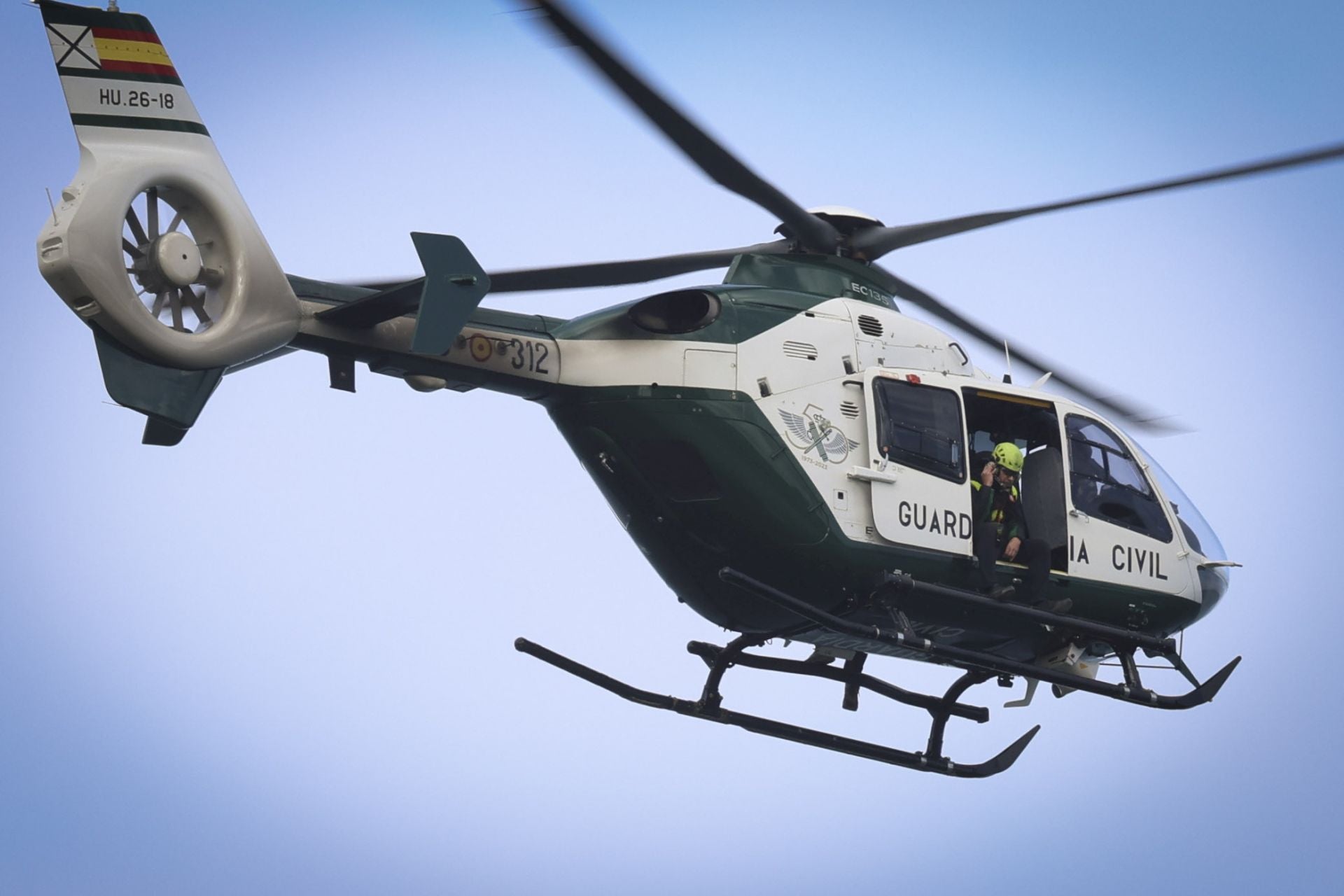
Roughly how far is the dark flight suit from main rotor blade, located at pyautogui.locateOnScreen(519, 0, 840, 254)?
2.38 meters

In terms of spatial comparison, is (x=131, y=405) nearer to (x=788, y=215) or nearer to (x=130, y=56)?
(x=130, y=56)

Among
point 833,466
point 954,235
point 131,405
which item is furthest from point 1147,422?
point 131,405

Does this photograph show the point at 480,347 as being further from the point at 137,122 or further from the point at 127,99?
the point at 127,99

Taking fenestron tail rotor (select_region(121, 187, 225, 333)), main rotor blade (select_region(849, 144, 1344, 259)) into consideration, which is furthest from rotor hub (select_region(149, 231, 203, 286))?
main rotor blade (select_region(849, 144, 1344, 259))

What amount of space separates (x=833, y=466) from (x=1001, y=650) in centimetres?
232

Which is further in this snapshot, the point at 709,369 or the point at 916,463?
the point at 916,463

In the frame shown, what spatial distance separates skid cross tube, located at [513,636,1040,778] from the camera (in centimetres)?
1453

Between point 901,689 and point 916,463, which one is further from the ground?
point 916,463

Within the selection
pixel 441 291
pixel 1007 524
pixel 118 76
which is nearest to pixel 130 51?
pixel 118 76

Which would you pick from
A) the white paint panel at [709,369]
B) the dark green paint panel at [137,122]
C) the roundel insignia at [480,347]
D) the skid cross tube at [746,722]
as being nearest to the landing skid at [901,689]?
the skid cross tube at [746,722]

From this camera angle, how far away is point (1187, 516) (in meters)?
15.5

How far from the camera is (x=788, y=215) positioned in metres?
14.1

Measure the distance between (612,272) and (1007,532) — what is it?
3.71 metres

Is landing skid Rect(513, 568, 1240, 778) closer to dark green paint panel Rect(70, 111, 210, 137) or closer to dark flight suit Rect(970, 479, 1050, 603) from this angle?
dark flight suit Rect(970, 479, 1050, 603)
